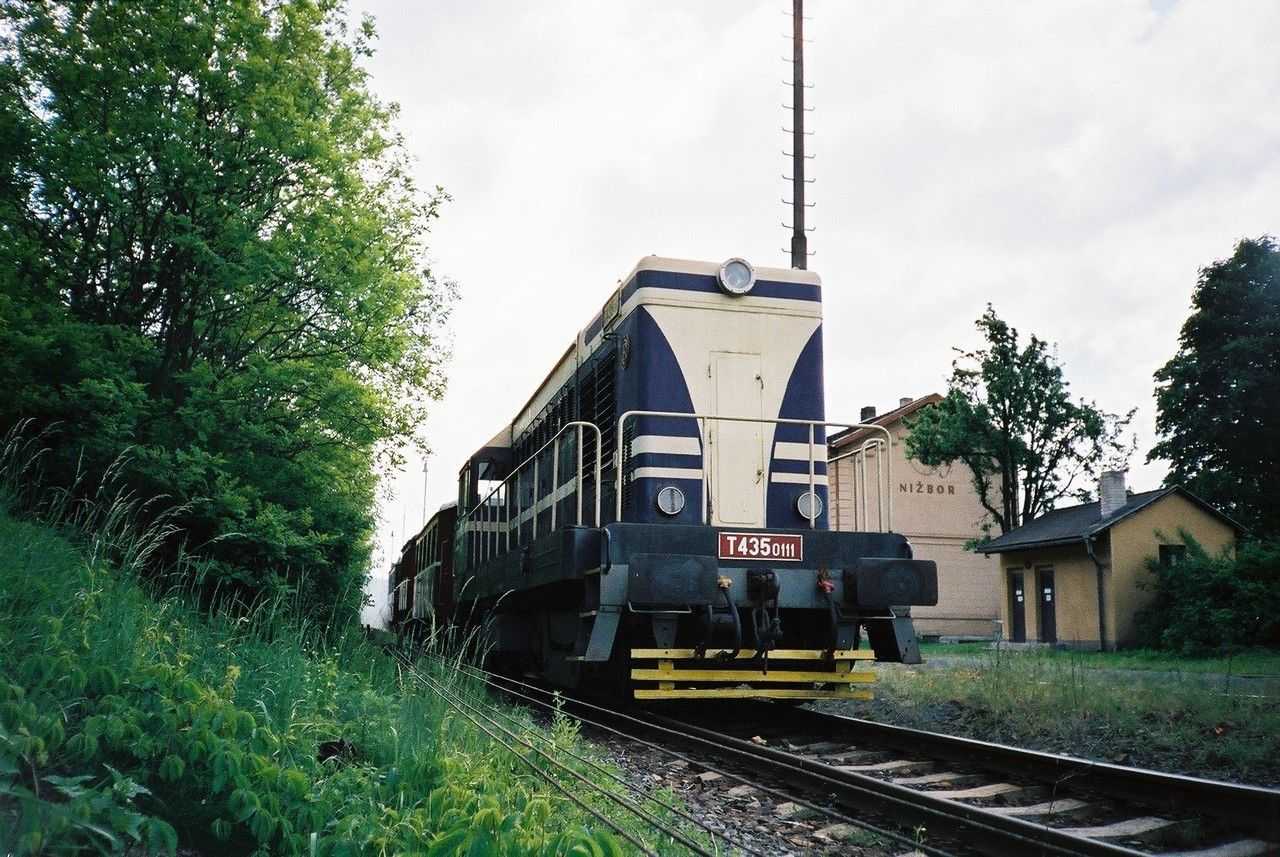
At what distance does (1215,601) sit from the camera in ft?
65.5

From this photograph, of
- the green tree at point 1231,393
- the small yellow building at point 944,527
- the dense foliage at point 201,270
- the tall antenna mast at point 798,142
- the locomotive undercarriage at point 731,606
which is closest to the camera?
the locomotive undercarriage at point 731,606

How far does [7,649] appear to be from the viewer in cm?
387

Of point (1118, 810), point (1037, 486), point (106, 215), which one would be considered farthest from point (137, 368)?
point (1037, 486)

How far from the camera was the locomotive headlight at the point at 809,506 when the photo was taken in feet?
26.8

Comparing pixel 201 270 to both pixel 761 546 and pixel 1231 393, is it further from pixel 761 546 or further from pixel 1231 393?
pixel 1231 393

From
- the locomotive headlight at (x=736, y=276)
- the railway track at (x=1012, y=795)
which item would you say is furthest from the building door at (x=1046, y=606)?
the railway track at (x=1012, y=795)

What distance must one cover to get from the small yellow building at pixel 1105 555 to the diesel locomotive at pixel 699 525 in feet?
54.9

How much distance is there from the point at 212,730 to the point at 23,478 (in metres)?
5.86

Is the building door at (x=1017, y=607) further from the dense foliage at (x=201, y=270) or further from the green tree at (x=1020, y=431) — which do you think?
the dense foliage at (x=201, y=270)

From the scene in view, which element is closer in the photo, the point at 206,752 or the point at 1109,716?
the point at 206,752

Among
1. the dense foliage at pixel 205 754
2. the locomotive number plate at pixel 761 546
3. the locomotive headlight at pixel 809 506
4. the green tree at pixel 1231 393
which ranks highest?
the green tree at pixel 1231 393

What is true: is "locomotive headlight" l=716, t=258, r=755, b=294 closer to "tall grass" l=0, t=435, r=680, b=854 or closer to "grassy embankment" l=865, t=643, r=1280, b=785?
"grassy embankment" l=865, t=643, r=1280, b=785

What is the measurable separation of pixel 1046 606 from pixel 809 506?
1950 centimetres

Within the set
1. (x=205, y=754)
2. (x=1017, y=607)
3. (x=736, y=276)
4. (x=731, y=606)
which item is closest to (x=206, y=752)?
(x=205, y=754)
